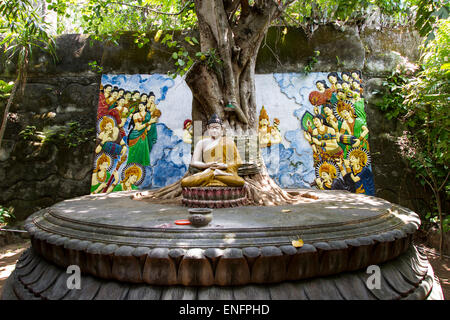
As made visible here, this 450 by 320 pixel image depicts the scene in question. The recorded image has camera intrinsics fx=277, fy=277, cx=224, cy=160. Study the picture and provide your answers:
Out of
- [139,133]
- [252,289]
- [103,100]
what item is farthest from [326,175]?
[103,100]

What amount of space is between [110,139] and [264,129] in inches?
125

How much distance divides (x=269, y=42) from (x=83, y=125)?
4.37m

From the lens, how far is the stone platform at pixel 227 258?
160cm

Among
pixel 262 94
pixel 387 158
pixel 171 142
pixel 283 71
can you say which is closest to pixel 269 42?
pixel 283 71

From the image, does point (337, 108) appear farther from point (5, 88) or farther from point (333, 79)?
point (5, 88)

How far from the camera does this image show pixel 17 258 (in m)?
4.50

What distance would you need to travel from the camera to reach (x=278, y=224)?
1.97 m

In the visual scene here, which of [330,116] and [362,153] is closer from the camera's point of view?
[362,153]

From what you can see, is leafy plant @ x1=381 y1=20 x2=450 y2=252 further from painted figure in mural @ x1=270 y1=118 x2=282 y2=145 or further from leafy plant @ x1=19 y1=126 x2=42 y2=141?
leafy plant @ x1=19 y1=126 x2=42 y2=141

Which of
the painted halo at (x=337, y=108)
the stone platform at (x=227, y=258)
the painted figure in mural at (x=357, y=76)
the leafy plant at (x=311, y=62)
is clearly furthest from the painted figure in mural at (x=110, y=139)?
the painted figure in mural at (x=357, y=76)

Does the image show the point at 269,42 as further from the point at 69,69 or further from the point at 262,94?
the point at 69,69

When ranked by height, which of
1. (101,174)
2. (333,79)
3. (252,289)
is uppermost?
(333,79)

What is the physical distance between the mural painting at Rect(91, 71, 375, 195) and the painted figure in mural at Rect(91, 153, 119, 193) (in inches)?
0.8

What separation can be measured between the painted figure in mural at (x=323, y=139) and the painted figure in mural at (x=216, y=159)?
2.83 metres
